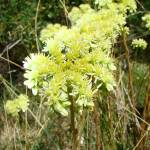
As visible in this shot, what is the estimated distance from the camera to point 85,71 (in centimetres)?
133

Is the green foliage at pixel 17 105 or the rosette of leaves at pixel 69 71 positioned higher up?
the rosette of leaves at pixel 69 71

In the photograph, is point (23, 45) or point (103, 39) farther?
point (23, 45)

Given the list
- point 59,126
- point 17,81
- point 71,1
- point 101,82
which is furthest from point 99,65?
point 71,1

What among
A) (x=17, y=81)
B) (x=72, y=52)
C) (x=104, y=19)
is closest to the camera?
(x=72, y=52)

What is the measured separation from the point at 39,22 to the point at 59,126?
3.82ft

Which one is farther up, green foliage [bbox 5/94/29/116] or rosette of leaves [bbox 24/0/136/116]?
rosette of leaves [bbox 24/0/136/116]

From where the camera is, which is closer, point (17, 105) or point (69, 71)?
point (69, 71)

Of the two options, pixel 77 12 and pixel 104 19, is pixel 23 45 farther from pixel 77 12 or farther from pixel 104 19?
pixel 104 19

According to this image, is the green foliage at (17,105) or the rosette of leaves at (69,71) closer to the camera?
the rosette of leaves at (69,71)

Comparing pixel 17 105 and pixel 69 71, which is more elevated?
pixel 69 71

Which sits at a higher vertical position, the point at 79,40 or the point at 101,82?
the point at 79,40

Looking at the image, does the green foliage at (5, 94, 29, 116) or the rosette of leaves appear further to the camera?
the green foliage at (5, 94, 29, 116)

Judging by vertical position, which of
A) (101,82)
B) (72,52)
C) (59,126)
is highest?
(72,52)

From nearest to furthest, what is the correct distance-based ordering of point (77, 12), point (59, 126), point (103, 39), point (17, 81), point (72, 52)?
point (72, 52) < point (103, 39) < point (77, 12) < point (59, 126) < point (17, 81)
